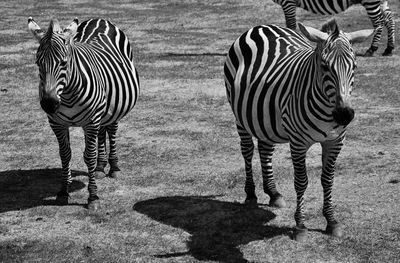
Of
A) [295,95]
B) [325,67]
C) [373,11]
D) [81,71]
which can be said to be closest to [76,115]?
[81,71]

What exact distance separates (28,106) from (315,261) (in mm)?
8447

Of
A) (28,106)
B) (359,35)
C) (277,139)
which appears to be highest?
(359,35)

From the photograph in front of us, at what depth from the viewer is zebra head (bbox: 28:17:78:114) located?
8.70 meters

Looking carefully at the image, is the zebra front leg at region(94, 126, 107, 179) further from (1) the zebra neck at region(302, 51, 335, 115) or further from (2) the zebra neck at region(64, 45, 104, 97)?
(1) the zebra neck at region(302, 51, 335, 115)

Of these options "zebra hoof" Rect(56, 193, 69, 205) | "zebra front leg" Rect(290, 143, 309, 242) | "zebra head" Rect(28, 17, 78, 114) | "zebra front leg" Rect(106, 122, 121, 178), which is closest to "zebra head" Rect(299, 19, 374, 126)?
"zebra front leg" Rect(290, 143, 309, 242)

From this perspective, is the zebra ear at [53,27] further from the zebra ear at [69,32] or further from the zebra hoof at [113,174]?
the zebra hoof at [113,174]

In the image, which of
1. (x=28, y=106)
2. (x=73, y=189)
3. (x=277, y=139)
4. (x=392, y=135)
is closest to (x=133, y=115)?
(x=28, y=106)

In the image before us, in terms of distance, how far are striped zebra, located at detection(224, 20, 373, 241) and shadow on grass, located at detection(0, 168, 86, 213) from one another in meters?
2.74

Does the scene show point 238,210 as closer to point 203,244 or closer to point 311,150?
point 203,244

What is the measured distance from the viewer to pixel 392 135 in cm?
1234

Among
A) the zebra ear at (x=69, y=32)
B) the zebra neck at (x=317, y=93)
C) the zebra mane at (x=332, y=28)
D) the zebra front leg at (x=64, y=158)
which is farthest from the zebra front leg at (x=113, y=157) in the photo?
the zebra mane at (x=332, y=28)

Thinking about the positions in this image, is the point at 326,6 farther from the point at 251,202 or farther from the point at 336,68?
the point at 336,68

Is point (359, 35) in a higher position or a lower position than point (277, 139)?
higher

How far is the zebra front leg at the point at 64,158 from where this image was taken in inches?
389
